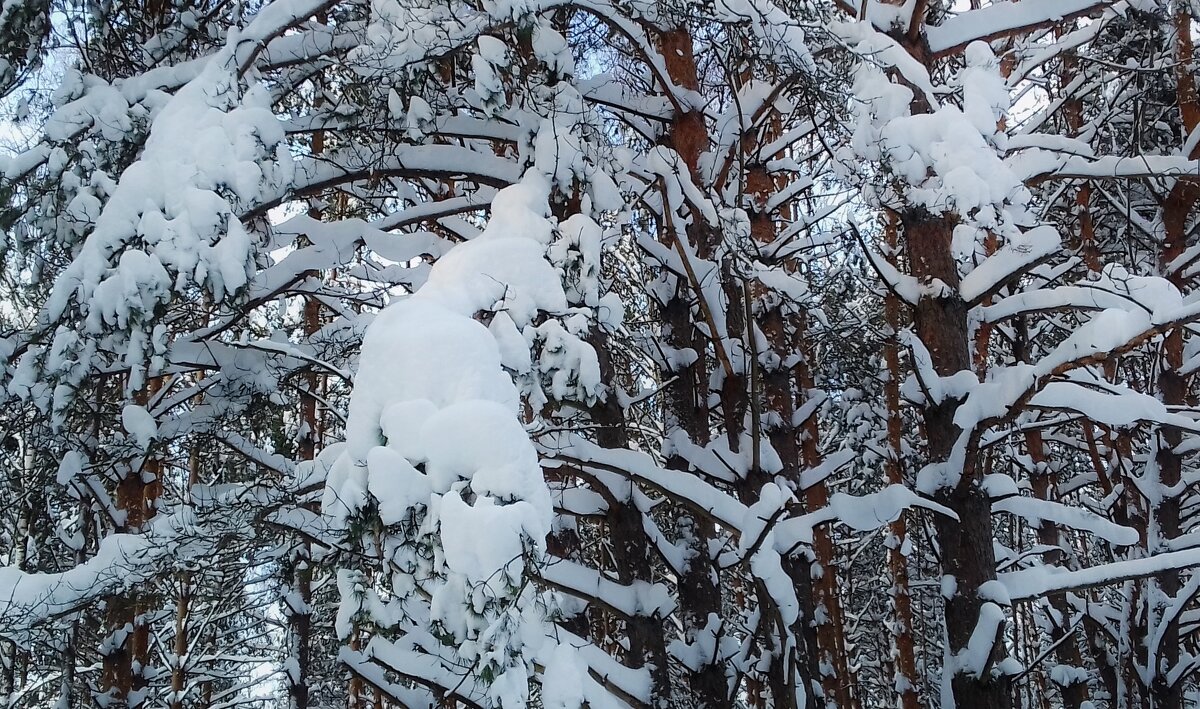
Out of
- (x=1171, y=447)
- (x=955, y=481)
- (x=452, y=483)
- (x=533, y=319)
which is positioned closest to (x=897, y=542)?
(x=1171, y=447)

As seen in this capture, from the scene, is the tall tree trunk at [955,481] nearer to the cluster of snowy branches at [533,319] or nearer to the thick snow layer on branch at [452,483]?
the cluster of snowy branches at [533,319]

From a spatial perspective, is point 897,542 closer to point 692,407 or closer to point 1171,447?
point 1171,447

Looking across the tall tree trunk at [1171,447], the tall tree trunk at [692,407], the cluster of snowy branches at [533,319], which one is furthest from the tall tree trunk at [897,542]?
the tall tree trunk at [692,407]

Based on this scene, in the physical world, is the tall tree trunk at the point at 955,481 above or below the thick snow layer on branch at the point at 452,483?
above

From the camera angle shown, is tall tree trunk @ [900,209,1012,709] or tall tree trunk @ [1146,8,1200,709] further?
tall tree trunk @ [1146,8,1200,709]

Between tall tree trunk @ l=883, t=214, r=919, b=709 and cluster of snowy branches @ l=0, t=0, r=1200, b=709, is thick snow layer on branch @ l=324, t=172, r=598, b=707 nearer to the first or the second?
cluster of snowy branches @ l=0, t=0, r=1200, b=709

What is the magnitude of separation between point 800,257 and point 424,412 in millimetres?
6272

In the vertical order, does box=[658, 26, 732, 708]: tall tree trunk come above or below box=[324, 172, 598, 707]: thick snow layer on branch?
above

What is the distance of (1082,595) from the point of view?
7449 millimetres

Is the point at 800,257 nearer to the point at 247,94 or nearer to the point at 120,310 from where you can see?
the point at 247,94

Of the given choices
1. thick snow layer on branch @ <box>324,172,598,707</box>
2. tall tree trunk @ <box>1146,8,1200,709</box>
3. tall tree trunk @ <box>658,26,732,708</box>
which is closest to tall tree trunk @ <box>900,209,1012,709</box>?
tall tree trunk @ <box>658,26,732,708</box>

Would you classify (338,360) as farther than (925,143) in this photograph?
Yes

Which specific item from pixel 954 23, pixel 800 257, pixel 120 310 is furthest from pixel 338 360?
pixel 800 257

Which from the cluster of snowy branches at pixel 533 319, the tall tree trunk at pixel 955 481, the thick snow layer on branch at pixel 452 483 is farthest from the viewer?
the tall tree trunk at pixel 955 481
